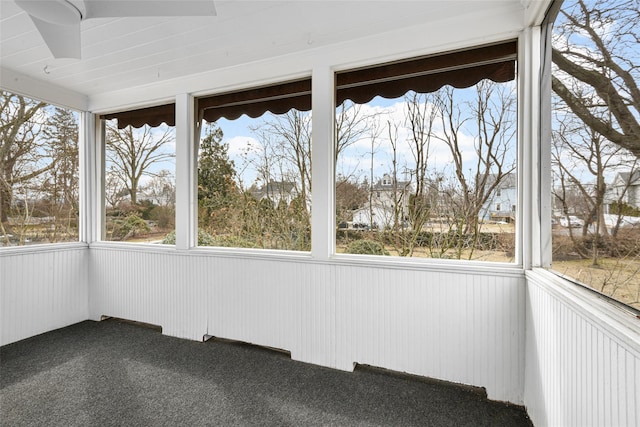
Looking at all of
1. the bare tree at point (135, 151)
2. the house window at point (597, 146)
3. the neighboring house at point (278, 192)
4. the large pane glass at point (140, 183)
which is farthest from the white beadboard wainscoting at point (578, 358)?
the bare tree at point (135, 151)

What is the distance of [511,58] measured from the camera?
2.18 metres

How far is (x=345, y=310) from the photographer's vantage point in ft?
8.32

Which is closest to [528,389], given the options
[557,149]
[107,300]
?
[557,149]

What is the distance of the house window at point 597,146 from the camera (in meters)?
1.12

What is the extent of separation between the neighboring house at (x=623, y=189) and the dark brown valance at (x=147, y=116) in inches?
139

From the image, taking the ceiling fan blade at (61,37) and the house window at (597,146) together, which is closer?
the house window at (597,146)

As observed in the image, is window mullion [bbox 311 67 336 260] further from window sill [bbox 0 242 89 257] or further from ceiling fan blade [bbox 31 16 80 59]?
window sill [bbox 0 242 89 257]

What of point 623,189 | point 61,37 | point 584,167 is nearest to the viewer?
point 623,189

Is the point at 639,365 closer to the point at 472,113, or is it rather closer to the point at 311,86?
the point at 472,113

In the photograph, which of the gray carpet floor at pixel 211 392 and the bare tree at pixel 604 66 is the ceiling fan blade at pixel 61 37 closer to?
the gray carpet floor at pixel 211 392

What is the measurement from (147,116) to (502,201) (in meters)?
3.57

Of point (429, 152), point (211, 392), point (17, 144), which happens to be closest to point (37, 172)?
point (17, 144)

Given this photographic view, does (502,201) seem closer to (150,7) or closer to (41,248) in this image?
(150,7)

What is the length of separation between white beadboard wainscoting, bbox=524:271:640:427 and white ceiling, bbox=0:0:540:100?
181cm
